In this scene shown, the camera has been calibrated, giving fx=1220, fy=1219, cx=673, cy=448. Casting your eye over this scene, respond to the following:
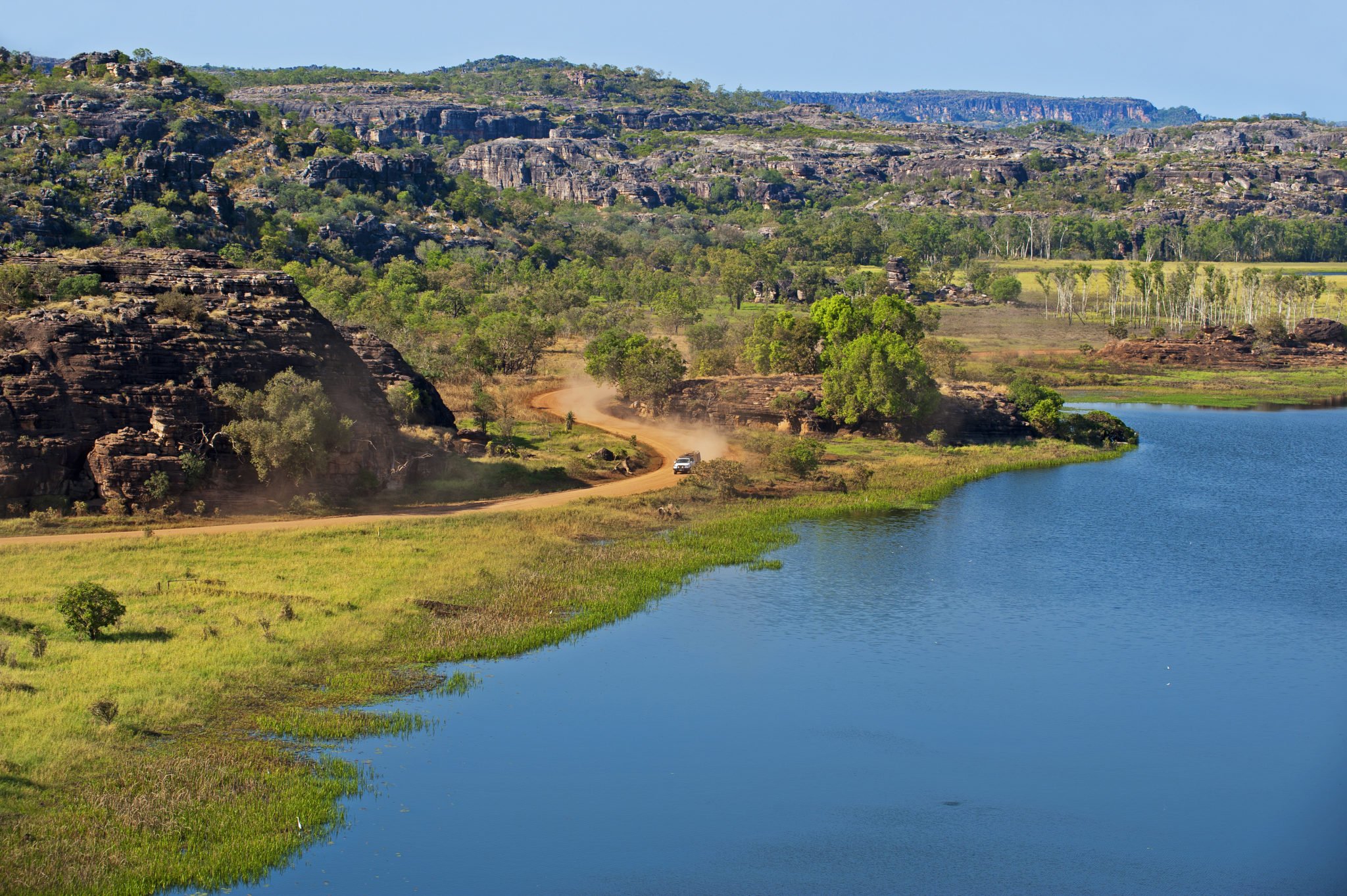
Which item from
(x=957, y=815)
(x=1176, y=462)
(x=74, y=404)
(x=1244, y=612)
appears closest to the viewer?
(x=957, y=815)

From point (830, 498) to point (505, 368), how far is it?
51478 millimetres

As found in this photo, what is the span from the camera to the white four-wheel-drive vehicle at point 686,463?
70.6 meters

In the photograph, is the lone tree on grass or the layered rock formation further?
the layered rock formation

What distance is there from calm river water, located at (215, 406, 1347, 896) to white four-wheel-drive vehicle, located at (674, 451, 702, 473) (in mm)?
15008

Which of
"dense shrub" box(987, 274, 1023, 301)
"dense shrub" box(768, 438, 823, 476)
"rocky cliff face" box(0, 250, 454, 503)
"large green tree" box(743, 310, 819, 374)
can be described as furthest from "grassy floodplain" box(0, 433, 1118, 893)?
"dense shrub" box(987, 274, 1023, 301)

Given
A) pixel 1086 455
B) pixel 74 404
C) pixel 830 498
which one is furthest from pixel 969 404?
pixel 74 404

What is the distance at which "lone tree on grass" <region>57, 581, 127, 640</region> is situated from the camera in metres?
35.6

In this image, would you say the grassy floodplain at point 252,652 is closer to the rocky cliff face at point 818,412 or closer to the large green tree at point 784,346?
the rocky cliff face at point 818,412

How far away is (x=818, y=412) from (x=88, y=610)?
192ft

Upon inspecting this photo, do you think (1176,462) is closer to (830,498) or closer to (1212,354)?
(830,498)

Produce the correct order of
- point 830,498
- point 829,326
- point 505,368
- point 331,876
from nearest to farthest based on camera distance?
point 331,876 → point 830,498 → point 829,326 → point 505,368

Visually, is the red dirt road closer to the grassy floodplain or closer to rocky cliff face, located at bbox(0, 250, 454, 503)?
the grassy floodplain

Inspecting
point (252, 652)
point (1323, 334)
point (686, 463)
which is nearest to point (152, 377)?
point (252, 652)

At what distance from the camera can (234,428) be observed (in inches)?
2120
